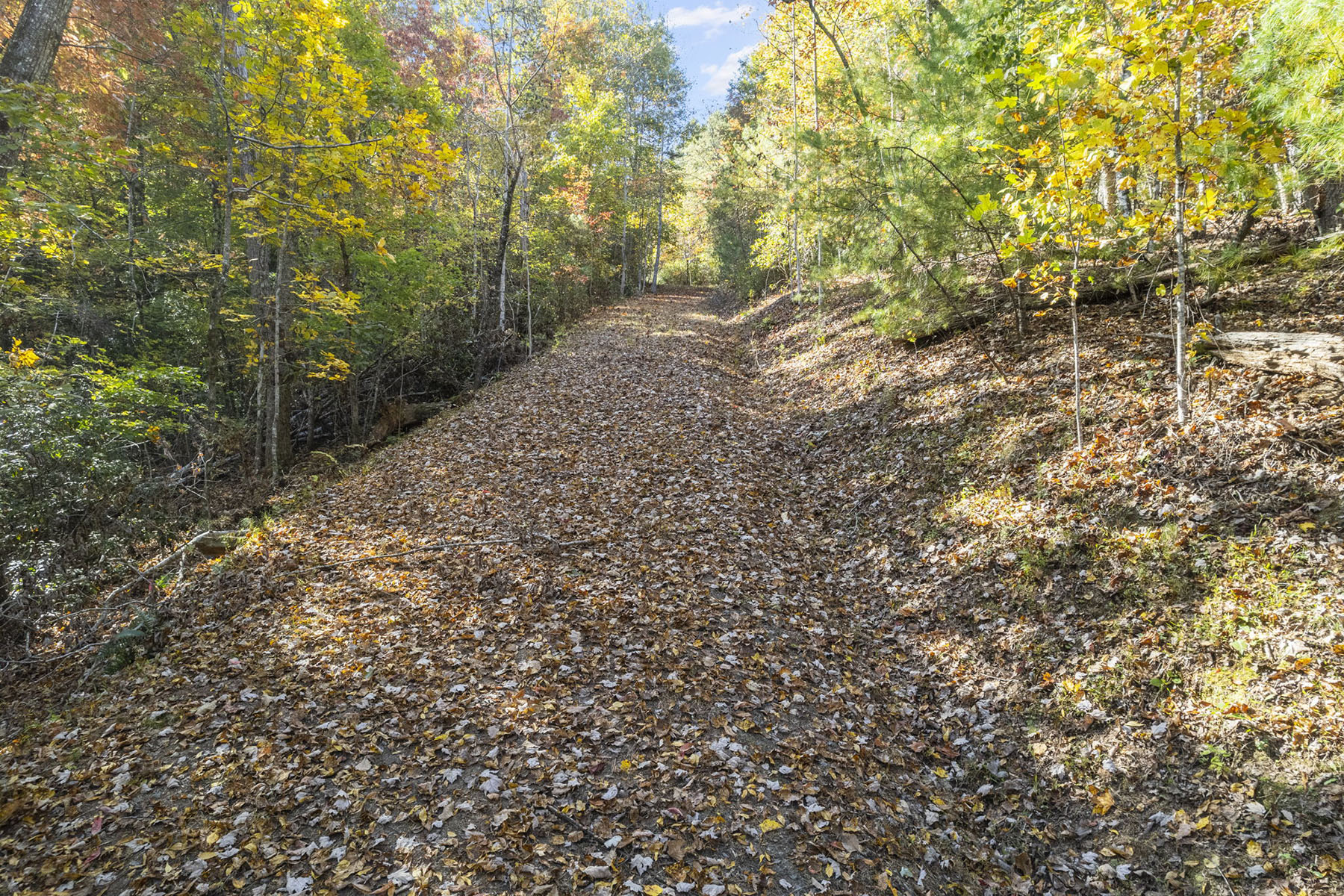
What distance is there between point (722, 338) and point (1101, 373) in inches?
526

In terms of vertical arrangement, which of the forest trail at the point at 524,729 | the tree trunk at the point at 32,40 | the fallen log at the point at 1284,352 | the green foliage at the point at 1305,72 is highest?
the tree trunk at the point at 32,40

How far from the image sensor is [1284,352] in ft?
17.8

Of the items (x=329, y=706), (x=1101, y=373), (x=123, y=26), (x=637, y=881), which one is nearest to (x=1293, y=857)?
(x=637, y=881)

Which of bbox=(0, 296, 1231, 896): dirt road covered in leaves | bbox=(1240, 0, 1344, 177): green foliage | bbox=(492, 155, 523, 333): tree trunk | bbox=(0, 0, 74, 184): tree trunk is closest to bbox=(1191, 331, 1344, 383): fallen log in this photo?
bbox=(1240, 0, 1344, 177): green foliage

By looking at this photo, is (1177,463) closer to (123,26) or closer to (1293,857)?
(1293,857)

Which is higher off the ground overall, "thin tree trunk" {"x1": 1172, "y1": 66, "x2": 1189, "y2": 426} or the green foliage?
the green foliage

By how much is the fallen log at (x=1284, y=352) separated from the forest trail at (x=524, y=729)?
429cm

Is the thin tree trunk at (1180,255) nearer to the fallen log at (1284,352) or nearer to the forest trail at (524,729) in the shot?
the fallen log at (1284,352)

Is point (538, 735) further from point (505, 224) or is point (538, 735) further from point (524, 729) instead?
point (505, 224)

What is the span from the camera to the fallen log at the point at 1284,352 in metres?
5.16

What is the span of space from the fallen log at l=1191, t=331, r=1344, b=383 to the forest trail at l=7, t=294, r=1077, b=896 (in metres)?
4.29

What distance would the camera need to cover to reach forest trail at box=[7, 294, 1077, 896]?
3445mm

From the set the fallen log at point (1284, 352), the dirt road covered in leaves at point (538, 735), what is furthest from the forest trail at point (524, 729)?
the fallen log at point (1284, 352)

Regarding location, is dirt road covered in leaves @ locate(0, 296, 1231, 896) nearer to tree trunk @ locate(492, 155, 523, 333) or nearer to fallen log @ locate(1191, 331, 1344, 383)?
fallen log @ locate(1191, 331, 1344, 383)
